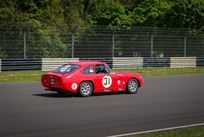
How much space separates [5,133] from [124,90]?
877cm

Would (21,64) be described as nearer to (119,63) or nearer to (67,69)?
(119,63)

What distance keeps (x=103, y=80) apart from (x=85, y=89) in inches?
31.6

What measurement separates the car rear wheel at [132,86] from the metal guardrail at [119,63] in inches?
454

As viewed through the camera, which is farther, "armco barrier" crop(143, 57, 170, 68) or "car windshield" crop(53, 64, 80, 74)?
"armco barrier" crop(143, 57, 170, 68)

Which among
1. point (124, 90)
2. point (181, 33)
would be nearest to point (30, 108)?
point (124, 90)

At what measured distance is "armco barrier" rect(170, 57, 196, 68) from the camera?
34.9 metres

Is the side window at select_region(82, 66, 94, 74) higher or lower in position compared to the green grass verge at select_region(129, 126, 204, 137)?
higher

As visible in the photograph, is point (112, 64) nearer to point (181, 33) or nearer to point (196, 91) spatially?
point (181, 33)

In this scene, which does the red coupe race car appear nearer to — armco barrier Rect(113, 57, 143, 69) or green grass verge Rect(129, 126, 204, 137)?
green grass verge Rect(129, 126, 204, 137)

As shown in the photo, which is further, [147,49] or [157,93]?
[147,49]

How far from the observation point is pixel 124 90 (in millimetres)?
18359

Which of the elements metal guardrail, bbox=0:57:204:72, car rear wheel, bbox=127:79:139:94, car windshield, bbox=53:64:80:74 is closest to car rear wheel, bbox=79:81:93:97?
car windshield, bbox=53:64:80:74

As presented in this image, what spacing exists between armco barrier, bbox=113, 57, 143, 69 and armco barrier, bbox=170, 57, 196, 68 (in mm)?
2598

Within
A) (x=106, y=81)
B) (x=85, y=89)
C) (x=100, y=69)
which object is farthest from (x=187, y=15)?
(x=85, y=89)
